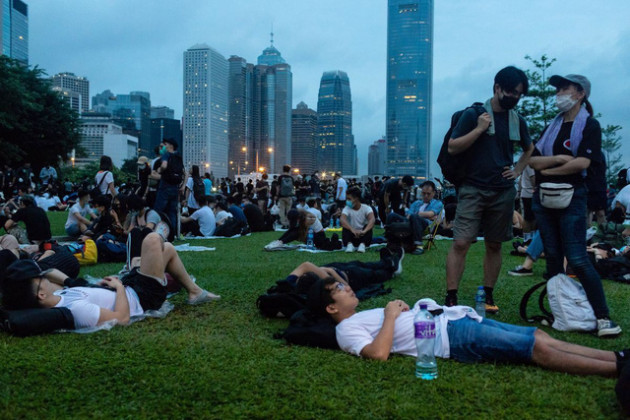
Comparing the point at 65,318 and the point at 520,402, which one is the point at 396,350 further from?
the point at 65,318

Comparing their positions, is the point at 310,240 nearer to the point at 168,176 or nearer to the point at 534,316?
the point at 168,176

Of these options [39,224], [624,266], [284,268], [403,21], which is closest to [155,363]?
[284,268]

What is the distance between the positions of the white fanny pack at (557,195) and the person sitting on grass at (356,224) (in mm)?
5714

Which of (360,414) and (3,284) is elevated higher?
(3,284)

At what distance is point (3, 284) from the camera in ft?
12.5

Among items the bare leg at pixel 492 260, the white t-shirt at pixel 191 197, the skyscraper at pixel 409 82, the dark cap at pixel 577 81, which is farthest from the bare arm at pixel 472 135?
the skyscraper at pixel 409 82

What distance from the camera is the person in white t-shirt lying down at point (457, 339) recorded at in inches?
118

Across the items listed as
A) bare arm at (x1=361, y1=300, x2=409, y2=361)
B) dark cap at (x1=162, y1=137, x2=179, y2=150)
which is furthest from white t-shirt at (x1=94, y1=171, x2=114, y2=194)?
bare arm at (x1=361, y1=300, x2=409, y2=361)

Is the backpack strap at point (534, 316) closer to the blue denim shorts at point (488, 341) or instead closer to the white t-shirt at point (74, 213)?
the blue denim shorts at point (488, 341)

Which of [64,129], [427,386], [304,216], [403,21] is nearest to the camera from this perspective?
[427,386]

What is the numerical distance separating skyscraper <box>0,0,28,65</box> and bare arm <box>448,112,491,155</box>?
163m

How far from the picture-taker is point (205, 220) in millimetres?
12406

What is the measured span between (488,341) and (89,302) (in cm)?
311

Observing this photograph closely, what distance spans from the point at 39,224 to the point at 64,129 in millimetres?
34197
